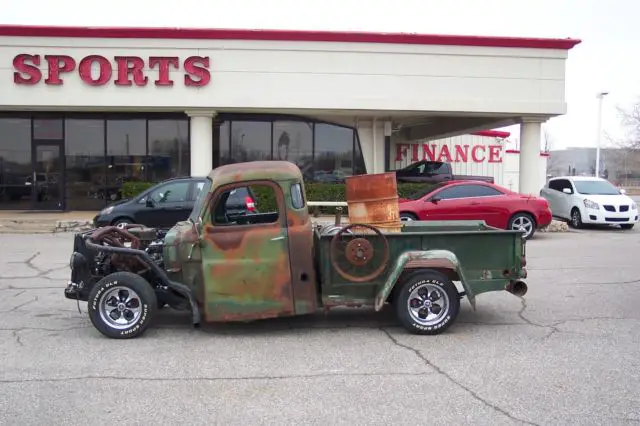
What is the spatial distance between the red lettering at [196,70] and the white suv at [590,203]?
11.8 metres

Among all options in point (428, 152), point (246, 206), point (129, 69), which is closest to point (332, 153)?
point (129, 69)

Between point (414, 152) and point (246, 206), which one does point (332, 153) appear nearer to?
point (414, 152)

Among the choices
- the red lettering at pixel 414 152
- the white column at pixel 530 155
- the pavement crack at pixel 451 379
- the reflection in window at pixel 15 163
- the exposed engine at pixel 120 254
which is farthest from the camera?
the red lettering at pixel 414 152

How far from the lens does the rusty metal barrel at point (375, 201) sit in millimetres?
6906

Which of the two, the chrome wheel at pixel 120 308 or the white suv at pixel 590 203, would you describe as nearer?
the chrome wheel at pixel 120 308

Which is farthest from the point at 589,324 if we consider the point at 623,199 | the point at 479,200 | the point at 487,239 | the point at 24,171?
the point at 24,171

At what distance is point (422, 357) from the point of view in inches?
226

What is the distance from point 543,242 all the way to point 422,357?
35.0 feet

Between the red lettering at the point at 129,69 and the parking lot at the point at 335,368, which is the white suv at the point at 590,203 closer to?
the parking lot at the point at 335,368

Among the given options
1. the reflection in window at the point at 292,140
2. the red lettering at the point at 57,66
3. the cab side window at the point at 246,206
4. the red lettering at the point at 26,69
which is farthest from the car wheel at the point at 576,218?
the red lettering at the point at 26,69

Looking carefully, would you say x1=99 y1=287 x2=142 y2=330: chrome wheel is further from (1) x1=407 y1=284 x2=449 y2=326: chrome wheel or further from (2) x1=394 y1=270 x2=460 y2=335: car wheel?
(1) x1=407 y1=284 x2=449 y2=326: chrome wheel

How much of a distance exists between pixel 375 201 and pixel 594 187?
14431 mm

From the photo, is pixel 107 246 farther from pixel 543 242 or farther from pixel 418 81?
pixel 418 81

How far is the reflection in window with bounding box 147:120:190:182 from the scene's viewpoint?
21.9m
